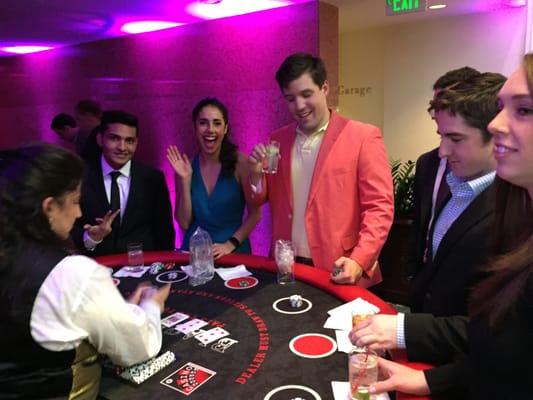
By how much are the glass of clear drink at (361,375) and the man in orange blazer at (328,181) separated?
3.15 ft

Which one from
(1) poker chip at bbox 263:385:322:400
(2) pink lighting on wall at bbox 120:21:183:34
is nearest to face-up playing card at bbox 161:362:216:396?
(1) poker chip at bbox 263:385:322:400

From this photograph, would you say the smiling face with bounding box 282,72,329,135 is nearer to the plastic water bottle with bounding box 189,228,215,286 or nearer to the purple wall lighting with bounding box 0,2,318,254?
the plastic water bottle with bounding box 189,228,215,286

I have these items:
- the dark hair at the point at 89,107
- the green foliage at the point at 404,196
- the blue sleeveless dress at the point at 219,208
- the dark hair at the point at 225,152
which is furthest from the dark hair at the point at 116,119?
the dark hair at the point at 89,107

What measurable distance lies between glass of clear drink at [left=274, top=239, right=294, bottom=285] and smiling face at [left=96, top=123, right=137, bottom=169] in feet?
4.46

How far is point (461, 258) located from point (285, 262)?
87 cm

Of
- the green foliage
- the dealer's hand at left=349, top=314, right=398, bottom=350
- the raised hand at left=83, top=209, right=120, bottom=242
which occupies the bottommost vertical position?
the green foliage

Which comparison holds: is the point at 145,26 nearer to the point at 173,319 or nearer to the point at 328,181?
the point at 328,181

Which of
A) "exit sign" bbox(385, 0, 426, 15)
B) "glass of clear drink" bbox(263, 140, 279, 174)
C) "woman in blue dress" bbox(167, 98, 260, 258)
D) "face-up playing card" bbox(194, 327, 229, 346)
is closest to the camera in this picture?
"face-up playing card" bbox(194, 327, 229, 346)

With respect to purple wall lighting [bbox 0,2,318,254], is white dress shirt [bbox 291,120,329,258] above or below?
below

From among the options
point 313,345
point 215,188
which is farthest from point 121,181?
point 313,345

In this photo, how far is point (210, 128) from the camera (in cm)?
294

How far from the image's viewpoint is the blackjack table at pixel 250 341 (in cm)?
127

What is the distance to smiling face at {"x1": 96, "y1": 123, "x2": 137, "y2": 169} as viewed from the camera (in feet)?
9.12

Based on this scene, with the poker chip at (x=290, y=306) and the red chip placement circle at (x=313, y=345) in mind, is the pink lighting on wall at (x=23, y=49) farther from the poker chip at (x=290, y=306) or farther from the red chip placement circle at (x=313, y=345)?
the red chip placement circle at (x=313, y=345)
